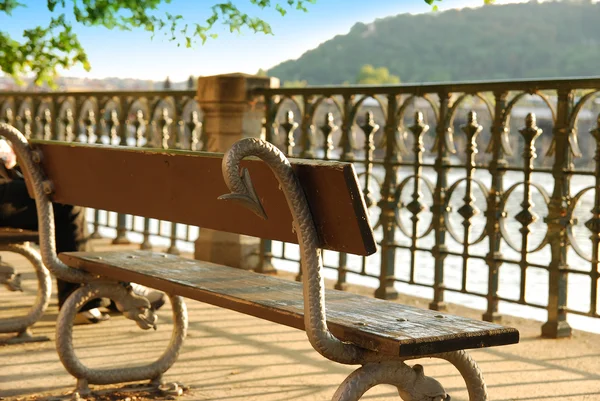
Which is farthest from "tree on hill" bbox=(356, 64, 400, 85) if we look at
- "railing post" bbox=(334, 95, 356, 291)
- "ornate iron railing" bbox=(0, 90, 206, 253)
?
"railing post" bbox=(334, 95, 356, 291)

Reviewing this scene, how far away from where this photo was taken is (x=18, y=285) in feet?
14.8

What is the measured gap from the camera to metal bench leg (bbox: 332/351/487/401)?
218 cm

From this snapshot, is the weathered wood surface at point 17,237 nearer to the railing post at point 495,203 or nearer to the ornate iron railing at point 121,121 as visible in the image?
the railing post at point 495,203

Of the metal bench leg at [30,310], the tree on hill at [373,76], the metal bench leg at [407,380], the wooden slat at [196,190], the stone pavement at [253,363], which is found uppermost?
the tree on hill at [373,76]

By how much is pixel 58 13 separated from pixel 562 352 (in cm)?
673

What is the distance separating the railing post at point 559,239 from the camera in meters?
4.70

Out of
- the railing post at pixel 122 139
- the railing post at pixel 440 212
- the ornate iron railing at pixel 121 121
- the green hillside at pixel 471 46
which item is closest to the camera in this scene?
the railing post at pixel 440 212

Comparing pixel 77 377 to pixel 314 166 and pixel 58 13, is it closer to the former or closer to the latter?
pixel 314 166

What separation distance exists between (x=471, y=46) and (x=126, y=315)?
295 ft

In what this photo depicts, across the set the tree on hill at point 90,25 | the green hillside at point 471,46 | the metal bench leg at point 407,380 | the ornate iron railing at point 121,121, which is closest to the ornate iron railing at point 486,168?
the ornate iron railing at point 121,121

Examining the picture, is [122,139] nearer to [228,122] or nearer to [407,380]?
[228,122]

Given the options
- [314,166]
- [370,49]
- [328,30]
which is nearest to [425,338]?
[314,166]

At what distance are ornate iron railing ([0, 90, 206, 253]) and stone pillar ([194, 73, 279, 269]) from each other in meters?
0.37

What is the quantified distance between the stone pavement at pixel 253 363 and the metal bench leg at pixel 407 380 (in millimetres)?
984
